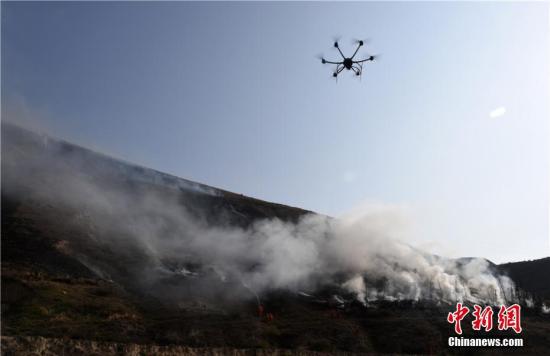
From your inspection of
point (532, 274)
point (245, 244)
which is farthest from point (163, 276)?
point (532, 274)

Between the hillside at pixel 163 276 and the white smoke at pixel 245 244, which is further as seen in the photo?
the white smoke at pixel 245 244

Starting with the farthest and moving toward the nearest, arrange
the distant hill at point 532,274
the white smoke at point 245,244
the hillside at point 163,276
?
the distant hill at point 532,274, the white smoke at point 245,244, the hillside at point 163,276

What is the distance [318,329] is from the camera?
192 ft

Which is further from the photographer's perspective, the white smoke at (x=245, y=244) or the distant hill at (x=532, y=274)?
the distant hill at (x=532, y=274)

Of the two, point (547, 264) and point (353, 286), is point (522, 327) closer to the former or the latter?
point (353, 286)

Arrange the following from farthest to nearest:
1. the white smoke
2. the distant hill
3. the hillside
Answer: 1. the distant hill
2. the white smoke
3. the hillside

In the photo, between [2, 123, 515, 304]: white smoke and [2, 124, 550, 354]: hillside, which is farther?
[2, 123, 515, 304]: white smoke

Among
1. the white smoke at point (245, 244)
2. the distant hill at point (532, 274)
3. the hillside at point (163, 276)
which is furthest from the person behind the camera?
the distant hill at point (532, 274)

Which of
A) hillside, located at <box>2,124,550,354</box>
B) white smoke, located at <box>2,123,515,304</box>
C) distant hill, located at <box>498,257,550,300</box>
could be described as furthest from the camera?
distant hill, located at <box>498,257,550,300</box>

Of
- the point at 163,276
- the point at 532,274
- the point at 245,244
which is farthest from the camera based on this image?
the point at 532,274

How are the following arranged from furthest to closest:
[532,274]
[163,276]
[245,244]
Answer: [532,274] → [245,244] → [163,276]

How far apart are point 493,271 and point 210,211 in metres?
77.2

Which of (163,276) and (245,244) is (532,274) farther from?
(163,276)

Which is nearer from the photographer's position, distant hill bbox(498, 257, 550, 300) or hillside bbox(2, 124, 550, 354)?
hillside bbox(2, 124, 550, 354)
